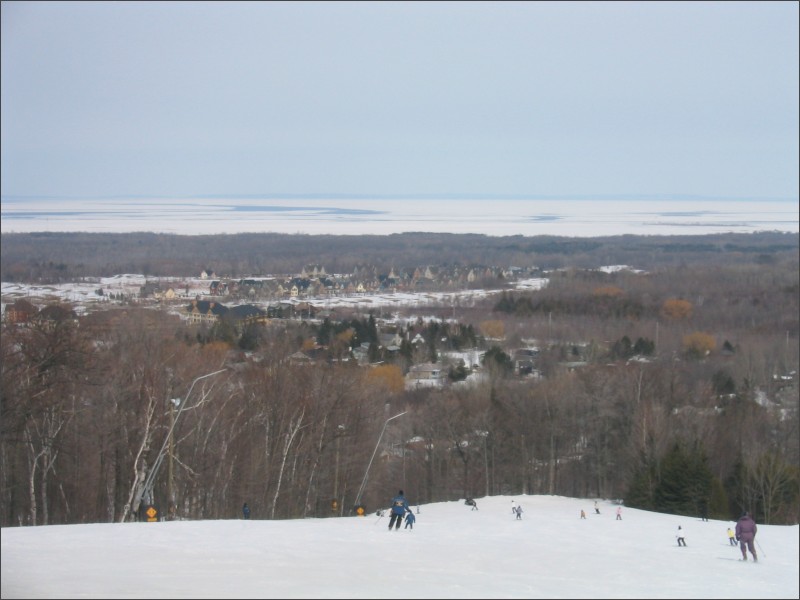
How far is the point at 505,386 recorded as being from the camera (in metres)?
48.3

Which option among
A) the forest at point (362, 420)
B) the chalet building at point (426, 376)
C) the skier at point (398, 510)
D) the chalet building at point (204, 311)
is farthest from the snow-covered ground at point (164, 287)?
the skier at point (398, 510)

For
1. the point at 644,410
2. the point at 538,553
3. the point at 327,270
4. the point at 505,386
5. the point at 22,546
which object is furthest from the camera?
the point at 327,270

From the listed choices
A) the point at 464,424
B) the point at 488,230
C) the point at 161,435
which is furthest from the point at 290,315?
the point at 488,230

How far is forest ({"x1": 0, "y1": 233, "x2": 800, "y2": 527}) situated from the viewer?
30797 millimetres

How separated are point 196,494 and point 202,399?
2.70 meters

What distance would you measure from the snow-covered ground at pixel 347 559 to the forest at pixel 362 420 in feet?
20.1

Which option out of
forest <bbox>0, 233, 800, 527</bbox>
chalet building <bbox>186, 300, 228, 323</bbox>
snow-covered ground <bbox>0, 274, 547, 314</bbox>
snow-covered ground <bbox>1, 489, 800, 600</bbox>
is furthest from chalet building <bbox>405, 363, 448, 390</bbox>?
snow-covered ground <bbox>1, 489, 800, 600</bbox>

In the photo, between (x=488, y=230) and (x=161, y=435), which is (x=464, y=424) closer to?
(x=161, y=435)

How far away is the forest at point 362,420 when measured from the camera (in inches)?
1212

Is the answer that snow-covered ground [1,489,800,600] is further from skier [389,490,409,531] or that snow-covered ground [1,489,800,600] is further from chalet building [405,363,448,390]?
chalet building [405,363,448,390]

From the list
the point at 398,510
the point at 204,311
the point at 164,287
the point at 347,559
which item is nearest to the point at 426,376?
the point at 204,311

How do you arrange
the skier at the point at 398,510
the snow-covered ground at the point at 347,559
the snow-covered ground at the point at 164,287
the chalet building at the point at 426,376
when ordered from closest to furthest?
the snow-covered ground at the point at 347,559 < the skier at the point at 398,510 < the chalet building at the point at 426,376 < the snow-covered ground at the point at 164,287

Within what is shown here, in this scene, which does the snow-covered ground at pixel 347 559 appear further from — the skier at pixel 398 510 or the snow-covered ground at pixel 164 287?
the snow-covered ground at pixel 164 287

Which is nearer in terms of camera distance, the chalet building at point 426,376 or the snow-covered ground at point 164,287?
the chalet building at point 426,376
